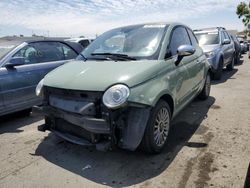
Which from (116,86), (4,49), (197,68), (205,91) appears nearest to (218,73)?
(205,91)

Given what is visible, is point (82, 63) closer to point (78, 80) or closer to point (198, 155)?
point (78, 80)

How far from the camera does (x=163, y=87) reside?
388cm

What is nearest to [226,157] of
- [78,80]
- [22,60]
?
[78,80]

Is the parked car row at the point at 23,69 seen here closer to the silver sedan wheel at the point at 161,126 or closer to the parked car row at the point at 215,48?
the silver sedan wheel at the point at 161,126

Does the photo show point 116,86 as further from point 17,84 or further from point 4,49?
point 4,49

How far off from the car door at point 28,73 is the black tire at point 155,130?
2.97 meters

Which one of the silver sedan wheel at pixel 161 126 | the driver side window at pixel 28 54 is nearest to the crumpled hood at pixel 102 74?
the silver sedan wheel at pixel 161 126

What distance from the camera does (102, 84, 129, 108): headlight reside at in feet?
10.8

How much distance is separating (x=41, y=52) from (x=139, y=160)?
358cm

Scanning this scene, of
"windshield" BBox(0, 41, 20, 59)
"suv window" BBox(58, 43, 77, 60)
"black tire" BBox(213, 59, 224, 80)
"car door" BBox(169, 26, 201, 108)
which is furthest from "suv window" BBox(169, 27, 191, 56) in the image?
"black tire" BBox(213, 59, 224, 80)

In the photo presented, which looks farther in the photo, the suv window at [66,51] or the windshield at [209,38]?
the windshield at [209,38]

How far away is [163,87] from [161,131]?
0.63 meters

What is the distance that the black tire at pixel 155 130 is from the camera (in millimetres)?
3656

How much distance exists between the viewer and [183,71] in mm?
4684
